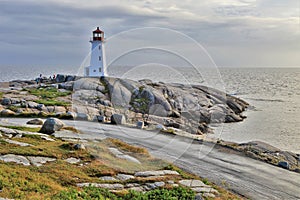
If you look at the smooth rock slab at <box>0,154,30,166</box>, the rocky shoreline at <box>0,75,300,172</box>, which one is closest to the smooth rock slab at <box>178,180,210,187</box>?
the smooth rock slab at <box>0,154,30,166</box>

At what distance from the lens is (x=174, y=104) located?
190 ft

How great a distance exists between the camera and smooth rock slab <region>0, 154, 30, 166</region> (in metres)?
15.2

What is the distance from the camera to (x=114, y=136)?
1031 inches

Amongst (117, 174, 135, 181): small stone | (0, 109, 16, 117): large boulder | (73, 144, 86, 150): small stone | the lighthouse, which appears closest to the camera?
(117, 174, 135, 181): small stone

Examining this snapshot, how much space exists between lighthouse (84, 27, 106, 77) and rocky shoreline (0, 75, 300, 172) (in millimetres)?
2585

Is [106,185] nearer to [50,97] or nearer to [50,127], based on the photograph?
[50,127]

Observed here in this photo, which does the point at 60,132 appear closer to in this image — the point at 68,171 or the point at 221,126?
the point at 68,171

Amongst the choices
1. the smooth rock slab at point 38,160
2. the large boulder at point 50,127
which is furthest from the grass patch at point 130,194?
the large boulder at point 50,127

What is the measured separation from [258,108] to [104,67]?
36513 millimetres

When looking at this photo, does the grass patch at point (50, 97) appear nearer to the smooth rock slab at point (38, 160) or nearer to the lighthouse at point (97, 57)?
the lighthouse at point (97, 57)

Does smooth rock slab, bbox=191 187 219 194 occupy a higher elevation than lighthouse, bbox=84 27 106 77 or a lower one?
lower

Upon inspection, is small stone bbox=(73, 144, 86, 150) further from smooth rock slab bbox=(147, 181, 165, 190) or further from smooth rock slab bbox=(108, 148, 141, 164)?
smooth rock slab bbox=(147, 181, 165, 190)

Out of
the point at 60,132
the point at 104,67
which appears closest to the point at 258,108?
the point at 104,67

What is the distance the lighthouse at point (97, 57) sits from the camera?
6051 cm
